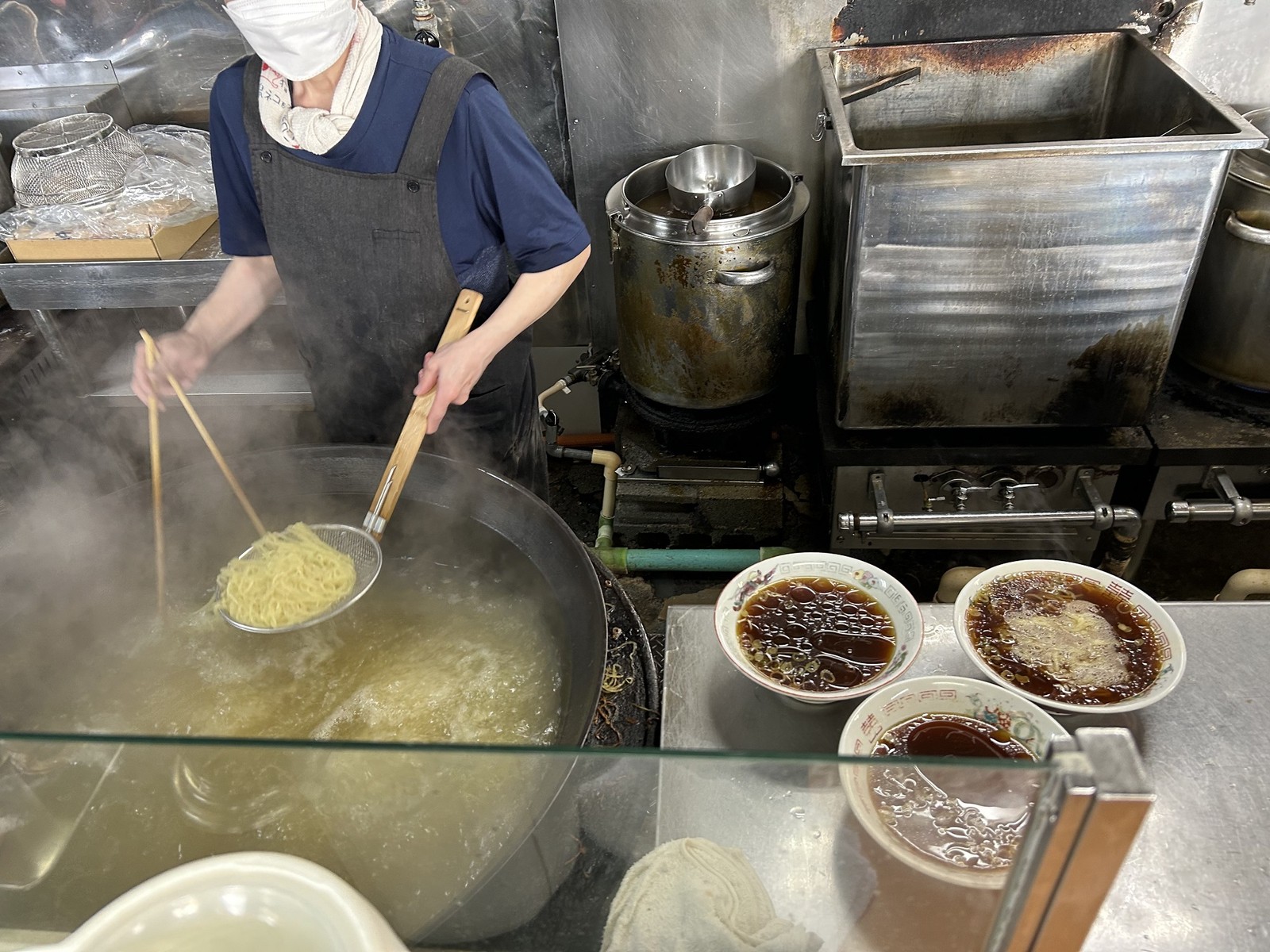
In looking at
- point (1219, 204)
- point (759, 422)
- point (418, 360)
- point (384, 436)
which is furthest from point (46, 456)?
point (1219, 204)

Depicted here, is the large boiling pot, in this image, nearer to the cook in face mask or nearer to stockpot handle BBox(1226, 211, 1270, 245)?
the cook in face mask

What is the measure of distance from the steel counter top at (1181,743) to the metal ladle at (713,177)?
193 cm

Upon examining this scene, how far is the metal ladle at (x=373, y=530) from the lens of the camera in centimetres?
204

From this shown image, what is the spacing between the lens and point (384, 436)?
293cm

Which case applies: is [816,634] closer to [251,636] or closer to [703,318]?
[251,636]

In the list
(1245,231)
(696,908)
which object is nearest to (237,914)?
(696,908)

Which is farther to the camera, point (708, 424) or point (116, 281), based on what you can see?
point (708, 424)

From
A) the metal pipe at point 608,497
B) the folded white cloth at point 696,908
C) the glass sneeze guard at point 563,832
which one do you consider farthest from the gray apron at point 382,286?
the folded white cloth at point 696,908

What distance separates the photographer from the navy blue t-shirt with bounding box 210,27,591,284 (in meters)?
2.31

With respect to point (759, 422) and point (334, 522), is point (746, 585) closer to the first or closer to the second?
point (334, 522)

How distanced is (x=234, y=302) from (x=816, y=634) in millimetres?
2003

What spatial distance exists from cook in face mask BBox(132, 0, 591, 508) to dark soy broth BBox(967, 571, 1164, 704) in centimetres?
134

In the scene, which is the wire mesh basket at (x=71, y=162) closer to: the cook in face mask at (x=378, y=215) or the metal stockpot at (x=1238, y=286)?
the cook in face mask at (x=378, y=215)

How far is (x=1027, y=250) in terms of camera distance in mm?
2578
